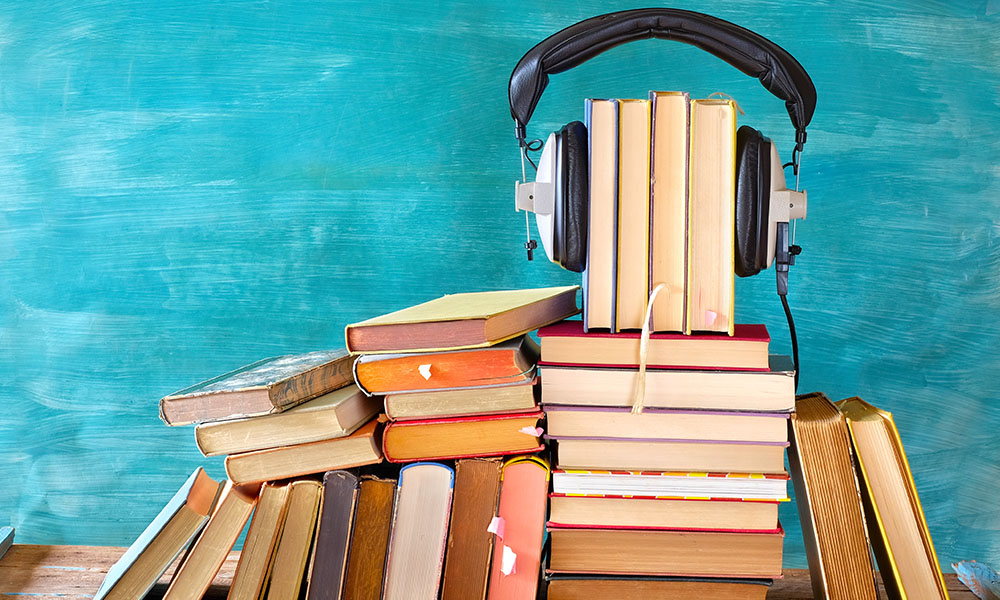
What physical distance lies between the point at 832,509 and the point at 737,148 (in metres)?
0.44

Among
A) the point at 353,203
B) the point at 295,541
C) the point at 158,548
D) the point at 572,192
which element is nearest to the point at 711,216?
the point at 572,192

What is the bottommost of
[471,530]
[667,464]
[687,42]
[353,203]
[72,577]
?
[72,577]

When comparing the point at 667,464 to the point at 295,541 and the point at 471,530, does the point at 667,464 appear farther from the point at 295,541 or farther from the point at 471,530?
the point at 295,541

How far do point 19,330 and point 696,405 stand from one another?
1562 mm

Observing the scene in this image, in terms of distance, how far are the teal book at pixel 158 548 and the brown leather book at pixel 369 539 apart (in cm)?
21

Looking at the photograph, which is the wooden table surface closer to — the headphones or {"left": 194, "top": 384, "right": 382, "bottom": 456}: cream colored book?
{"left": 194, "top": 384, "right": 382, "bottom": 456}: cream colored book

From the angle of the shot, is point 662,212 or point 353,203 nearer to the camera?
point 662,212

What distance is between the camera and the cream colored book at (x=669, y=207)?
833 mm

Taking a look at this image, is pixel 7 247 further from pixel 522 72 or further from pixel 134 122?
pixel 522 72

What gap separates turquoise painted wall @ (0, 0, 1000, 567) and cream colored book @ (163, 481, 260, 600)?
74 cm

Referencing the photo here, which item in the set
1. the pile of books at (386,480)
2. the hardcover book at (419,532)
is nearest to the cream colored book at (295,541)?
the pile of books at (386,480)

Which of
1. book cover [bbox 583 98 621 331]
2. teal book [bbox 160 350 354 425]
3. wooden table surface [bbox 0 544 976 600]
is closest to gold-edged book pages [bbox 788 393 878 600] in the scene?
wooden table surface [bbox 0 544 976 600]

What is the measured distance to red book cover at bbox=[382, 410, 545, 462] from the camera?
86 centimetres

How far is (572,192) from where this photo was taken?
0.85m
